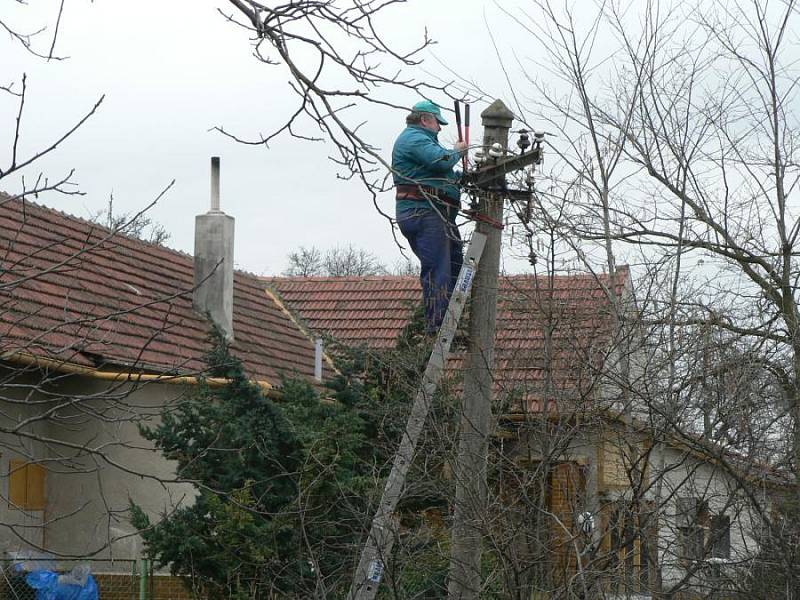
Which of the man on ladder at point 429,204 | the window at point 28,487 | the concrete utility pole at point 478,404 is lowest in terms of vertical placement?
the window at point 28,487

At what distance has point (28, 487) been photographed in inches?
506

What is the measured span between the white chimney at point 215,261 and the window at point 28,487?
10.7 ft

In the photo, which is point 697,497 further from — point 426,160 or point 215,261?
point 215,261

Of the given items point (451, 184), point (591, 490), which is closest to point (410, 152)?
point (451, 184)

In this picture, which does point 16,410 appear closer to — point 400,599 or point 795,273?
point 400,599

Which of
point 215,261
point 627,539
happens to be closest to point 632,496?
point 627,539

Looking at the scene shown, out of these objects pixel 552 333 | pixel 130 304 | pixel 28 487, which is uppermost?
pixel 130 304

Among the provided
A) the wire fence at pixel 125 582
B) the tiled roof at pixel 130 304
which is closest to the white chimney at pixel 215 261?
the tiled roof at pixel 130 304

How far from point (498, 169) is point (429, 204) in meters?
0.67

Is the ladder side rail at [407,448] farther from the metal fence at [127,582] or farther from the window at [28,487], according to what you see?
the window at [28,487]

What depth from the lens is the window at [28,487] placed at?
12.5 m

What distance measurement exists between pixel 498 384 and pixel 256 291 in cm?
1112

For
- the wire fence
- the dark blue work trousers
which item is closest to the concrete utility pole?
the dark blue work trousers

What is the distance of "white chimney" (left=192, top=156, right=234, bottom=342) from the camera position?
51.1 ft
